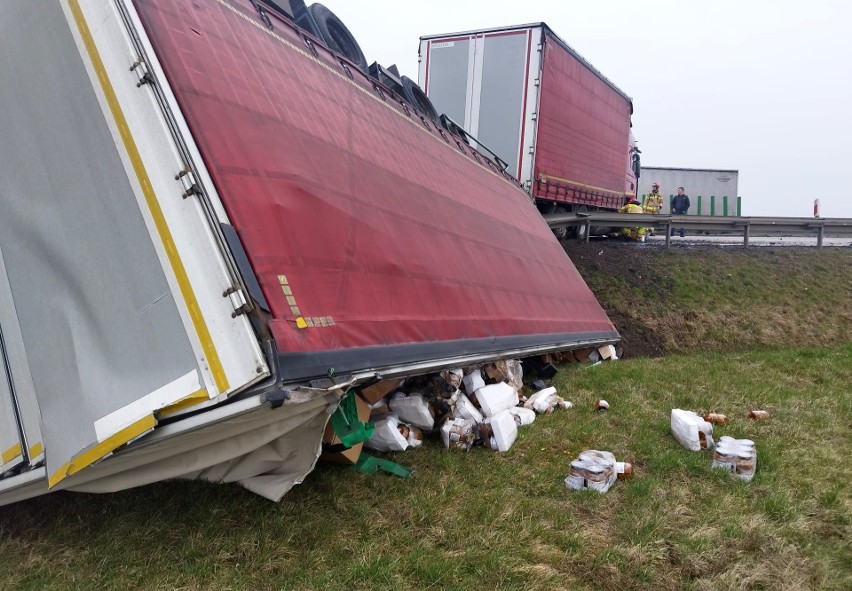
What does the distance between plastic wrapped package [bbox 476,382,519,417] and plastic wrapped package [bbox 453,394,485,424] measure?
100 millimetres

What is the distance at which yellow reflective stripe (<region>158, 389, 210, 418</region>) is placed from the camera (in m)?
2.36

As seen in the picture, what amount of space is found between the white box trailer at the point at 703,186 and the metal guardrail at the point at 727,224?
12357 millimetres

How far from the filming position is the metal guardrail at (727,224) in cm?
1198

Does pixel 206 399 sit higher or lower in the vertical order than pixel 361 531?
higher

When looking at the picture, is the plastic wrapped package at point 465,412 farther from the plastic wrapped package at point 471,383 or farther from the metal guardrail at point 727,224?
the metal guardrail at point 727,224

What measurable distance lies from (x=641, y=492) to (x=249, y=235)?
8.54ft

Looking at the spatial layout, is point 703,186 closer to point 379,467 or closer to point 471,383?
point 471,383

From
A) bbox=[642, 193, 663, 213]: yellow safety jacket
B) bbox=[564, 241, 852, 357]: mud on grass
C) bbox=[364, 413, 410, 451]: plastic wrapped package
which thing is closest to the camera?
bbox=[364, 413, 410, 451]: plastic wrapped package

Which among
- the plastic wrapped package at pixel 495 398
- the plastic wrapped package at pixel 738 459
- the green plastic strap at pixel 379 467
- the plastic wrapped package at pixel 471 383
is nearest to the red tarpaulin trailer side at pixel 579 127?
the plastic wrapped package at pixel 495 398

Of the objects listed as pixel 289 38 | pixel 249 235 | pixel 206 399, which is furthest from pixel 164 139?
pixel 289 38

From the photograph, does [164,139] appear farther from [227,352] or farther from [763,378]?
[763,378]

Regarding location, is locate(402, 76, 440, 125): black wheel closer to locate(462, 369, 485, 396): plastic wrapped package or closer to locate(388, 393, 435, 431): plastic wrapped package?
locate(462, 369, 485, 396): plastic wrapped package

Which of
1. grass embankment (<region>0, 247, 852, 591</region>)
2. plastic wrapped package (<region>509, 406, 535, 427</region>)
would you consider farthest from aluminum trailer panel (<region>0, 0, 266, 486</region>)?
plastic wrapped package (<region>509, 406, 535, 427</region>)

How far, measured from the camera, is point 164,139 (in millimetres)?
2707
